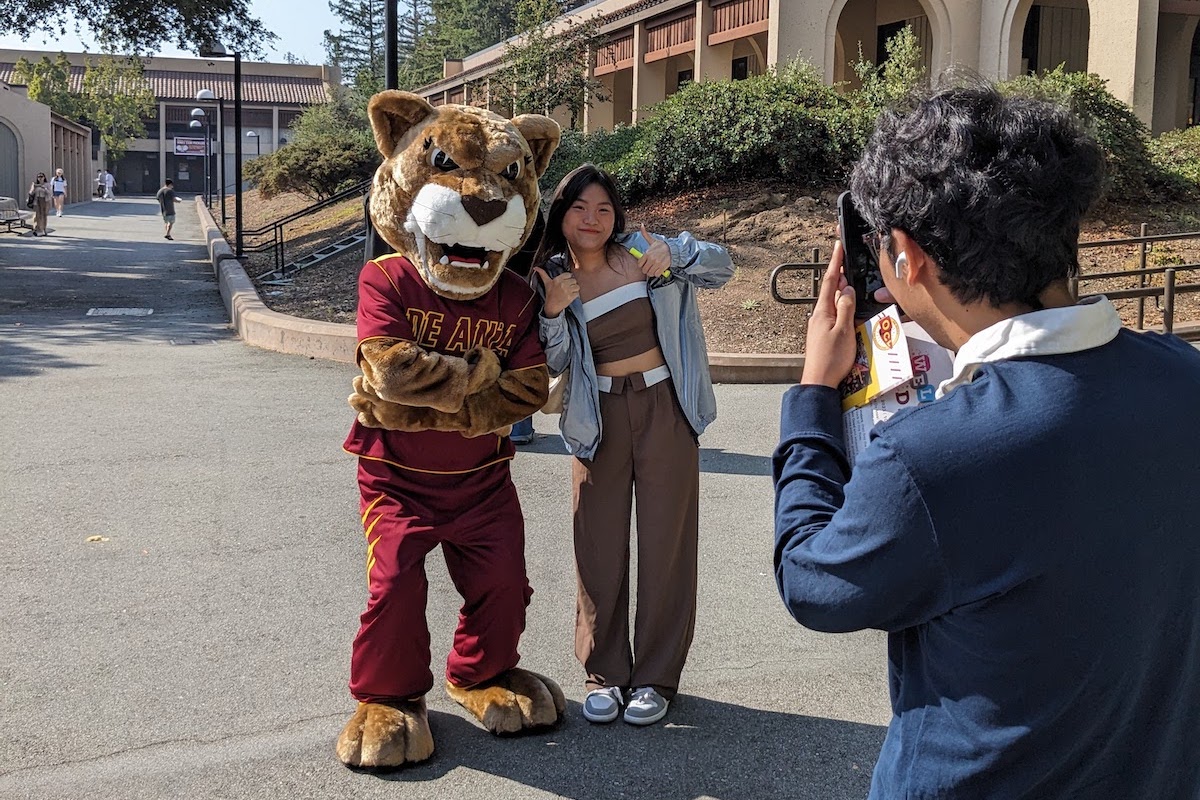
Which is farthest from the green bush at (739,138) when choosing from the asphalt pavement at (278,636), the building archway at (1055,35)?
the building archway at (1055,35)

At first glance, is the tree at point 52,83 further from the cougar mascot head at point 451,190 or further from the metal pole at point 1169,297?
the cougar mascot head at point 451,190

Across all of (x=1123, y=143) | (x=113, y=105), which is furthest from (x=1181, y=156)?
(x=113, y=105)

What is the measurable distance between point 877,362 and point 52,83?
254ft

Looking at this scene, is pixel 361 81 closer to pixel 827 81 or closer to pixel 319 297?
pixel 827 81

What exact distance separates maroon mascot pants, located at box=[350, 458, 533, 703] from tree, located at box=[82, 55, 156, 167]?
72.5 m

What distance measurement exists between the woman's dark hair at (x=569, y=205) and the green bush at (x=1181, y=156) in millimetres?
15229

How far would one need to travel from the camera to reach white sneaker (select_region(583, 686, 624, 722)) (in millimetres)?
3965

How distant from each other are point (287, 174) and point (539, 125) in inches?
1038

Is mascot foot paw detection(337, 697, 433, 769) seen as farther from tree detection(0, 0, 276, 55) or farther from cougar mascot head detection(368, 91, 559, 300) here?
tree detection(0, 0, 276, 55)

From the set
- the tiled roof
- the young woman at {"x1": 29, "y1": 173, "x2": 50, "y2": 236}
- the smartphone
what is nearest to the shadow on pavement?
the smartphone

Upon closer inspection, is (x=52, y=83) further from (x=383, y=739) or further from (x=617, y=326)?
(x=383, y=739)

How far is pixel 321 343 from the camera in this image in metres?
11.7

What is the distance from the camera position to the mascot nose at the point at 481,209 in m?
3.80

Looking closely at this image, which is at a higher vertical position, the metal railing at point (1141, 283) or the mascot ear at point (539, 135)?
the mascot ear at point (539, 135)
